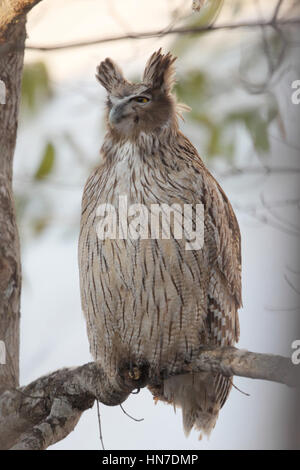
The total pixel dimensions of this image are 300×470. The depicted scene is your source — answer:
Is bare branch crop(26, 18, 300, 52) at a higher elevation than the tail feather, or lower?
higher

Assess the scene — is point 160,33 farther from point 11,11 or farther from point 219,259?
point 219,259

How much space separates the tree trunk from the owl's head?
1.20ft

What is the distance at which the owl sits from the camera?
2.20 metres

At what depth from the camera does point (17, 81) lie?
2553 mm

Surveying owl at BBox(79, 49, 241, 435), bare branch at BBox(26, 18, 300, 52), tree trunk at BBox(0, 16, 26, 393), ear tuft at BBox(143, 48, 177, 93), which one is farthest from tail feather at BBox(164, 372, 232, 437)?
bare branch at BBox(26, 18, 300, 52)

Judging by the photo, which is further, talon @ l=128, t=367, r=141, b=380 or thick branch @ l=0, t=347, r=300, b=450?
talon @ l=128, t=367, r=141, b=380

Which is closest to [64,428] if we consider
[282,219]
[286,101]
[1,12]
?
[282,219]

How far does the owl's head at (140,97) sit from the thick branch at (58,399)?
81cm

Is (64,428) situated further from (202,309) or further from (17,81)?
(17,81)

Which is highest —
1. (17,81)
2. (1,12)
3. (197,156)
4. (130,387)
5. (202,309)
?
(1,12)

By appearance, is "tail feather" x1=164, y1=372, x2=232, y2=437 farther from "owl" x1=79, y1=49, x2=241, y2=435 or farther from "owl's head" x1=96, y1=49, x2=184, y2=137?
"owl's head" x1=96, y1=49, x2=184, y2=137

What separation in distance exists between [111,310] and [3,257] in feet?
1.41

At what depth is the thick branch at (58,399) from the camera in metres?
2.18

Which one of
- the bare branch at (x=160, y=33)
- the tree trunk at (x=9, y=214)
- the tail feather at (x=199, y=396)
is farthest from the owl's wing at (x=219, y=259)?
the tree trunk at (x=9, y=214)
